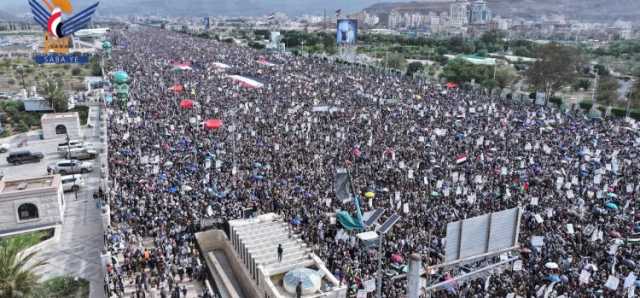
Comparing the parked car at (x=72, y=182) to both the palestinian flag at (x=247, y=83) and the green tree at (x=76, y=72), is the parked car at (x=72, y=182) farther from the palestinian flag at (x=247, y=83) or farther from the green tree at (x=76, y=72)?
the green tree at (x=76, y=72)

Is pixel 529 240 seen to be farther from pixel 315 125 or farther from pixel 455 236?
pixel 315 125

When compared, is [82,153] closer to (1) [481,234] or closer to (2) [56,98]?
(2) [56,98]

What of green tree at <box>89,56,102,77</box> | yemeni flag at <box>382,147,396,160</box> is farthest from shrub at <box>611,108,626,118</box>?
green tree at <box>89,56,102,77</box>

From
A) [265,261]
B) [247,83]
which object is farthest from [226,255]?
[247,83]

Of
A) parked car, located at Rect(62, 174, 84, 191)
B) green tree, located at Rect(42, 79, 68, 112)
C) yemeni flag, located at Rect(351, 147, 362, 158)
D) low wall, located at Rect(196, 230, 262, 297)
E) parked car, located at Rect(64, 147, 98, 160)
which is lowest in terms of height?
low wall, located at Rect(196, 230, 262, 297)

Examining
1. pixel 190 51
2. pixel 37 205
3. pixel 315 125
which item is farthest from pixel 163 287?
pixel 190 51

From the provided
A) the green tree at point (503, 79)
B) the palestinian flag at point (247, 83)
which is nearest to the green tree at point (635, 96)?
the green tree at point (503, 79)

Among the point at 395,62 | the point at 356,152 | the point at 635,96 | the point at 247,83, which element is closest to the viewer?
the point at 356,152

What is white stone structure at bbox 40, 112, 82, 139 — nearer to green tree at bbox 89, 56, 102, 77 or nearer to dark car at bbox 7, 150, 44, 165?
dark car at bbox 7, 150, 44, 165
